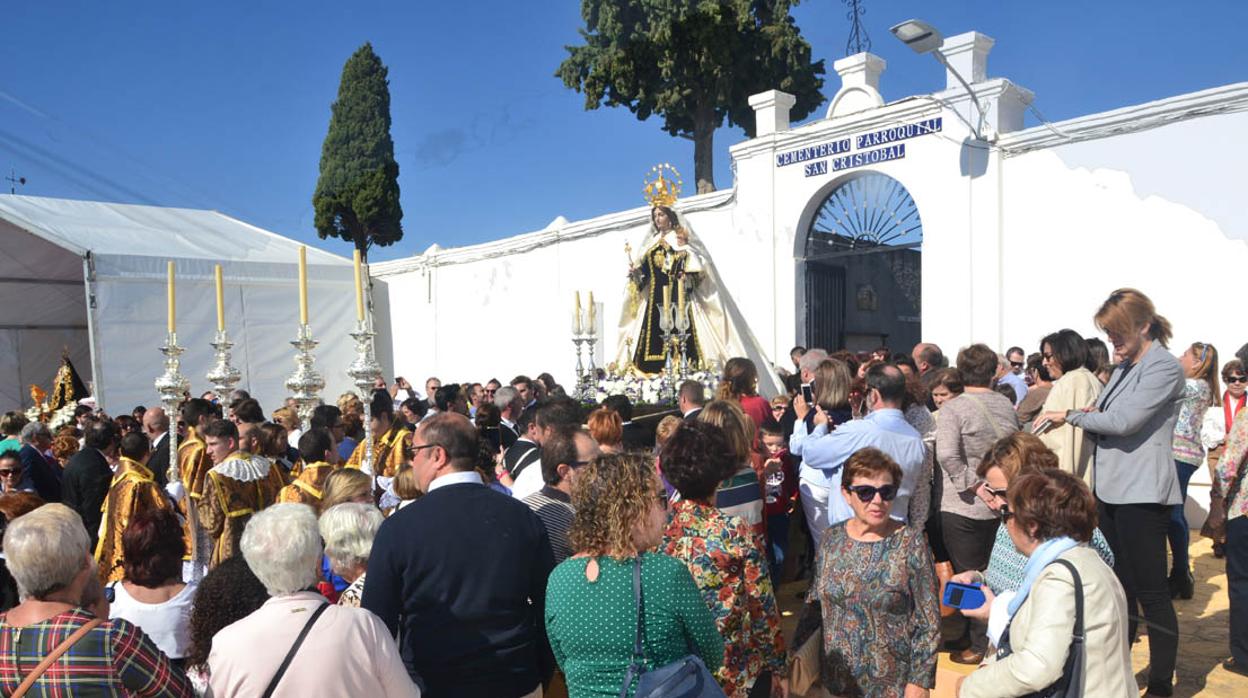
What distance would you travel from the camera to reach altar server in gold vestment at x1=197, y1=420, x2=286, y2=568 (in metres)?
4.63

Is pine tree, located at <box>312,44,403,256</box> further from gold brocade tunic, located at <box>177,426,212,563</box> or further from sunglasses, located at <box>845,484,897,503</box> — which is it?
sunglasses, located at <box>845,484,897,503</box>

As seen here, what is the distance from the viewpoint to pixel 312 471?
14.8ft

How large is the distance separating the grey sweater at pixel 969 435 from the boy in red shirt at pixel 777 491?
1115mm

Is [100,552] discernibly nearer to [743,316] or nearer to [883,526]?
[883,526]

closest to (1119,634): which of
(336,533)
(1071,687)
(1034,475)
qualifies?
(1071,687)

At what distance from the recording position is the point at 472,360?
17266 millimetres

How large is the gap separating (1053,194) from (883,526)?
25.1ft

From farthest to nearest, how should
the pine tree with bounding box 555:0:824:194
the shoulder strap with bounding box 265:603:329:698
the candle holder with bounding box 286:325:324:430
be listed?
the pine tree with bounding box 555:0:824:194 → the candle holder with bounding box 286:325:324:430 → the shoulder strap with bounding box 265:603:329:698

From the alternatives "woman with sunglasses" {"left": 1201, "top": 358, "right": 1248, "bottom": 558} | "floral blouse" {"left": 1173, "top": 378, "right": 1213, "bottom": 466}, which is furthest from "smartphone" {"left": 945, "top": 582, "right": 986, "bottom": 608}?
"woman with sunglasses" {"left": 1201, "top": 358, "right": 1248, "bottom": 558}

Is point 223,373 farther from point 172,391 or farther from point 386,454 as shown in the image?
point 386,454

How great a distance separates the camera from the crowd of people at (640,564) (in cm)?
226

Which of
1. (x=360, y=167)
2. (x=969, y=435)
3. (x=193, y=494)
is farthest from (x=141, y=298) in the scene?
(x=969, y=435)

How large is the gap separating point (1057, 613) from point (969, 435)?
2.34 m

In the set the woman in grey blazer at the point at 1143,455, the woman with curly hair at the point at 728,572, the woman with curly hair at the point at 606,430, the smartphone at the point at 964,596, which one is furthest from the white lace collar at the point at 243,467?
the woman in grey blazer at the point at 1143,455
